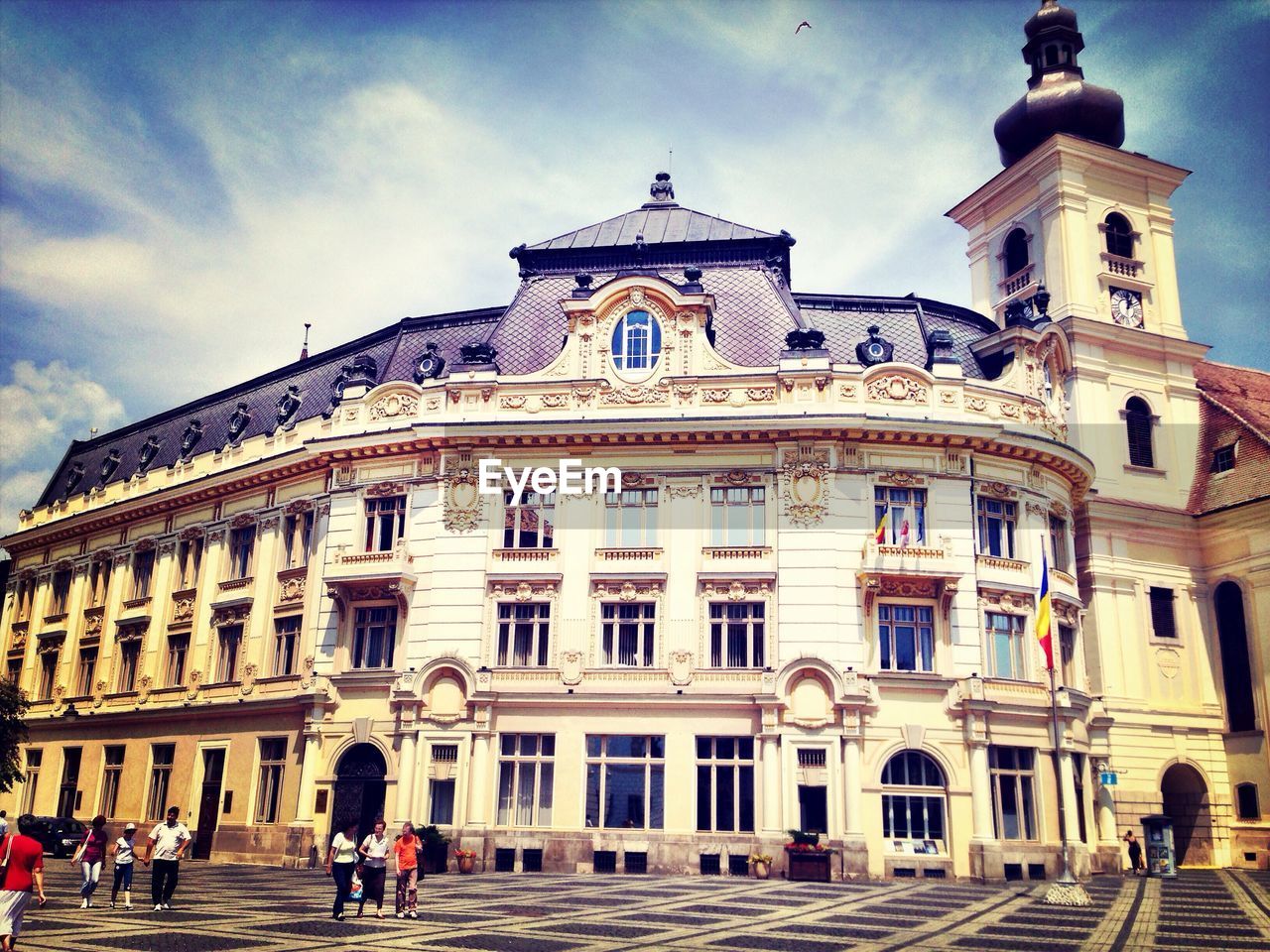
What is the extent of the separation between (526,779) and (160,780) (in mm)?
17904

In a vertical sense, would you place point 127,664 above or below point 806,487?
below

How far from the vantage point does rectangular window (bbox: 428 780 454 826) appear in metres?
37.2

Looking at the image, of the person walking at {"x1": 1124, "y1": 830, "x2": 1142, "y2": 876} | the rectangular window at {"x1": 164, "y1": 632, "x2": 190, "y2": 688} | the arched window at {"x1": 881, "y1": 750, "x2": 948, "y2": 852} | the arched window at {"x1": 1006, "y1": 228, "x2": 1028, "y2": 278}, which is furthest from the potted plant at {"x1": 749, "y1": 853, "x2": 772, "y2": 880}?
the arched window at {"x1": 1006, "y1": 228, "x2": 1028, "y2": 278}

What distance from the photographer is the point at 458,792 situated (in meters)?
37.0

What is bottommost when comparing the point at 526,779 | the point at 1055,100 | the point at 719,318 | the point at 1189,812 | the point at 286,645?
the point at 1189,812

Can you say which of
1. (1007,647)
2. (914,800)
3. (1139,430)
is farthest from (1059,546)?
(1139,430)

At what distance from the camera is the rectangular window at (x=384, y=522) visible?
41.1m

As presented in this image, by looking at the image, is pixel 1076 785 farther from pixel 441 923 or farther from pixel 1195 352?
pixel 441 923

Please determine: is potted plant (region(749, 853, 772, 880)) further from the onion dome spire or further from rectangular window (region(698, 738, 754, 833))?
the onion dome spire

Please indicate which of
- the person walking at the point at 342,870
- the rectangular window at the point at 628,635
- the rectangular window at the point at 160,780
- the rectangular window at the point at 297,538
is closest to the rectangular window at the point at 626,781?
the rectangular window at the point at 628,635

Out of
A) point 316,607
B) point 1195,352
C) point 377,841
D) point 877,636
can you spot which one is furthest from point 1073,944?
point 1195,352

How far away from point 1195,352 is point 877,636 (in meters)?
25.7

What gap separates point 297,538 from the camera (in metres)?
44.0

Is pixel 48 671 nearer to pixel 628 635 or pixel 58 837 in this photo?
pixel 58 837
